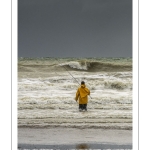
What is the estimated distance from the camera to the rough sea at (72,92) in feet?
25.0

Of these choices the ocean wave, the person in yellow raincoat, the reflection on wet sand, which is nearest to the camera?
the reflection on wet sand

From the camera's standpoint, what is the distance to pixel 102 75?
9133 mm

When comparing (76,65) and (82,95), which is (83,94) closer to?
(82,95)

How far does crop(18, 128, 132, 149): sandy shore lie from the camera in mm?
6375

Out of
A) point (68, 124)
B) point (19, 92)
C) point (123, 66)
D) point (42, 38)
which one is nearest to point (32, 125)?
point (68, 124)

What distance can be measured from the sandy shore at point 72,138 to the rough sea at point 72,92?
0.24 m

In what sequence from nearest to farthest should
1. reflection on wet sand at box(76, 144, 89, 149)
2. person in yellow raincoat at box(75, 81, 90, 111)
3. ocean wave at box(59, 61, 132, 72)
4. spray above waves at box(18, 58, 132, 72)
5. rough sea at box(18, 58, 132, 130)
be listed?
1. reflection on wet sand at box(76, 144, 89, 149)
2. rough sea at box(18, 58, 132, 130)
3. person in yellow raincoat at box(75, 81, 90, 111)
4. spray above waves at box(18, 58, 132, 72)
5. ocean wave at box(59, 61, 132, 72)

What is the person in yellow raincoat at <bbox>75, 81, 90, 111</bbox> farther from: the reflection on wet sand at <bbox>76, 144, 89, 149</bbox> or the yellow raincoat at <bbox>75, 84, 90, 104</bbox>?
the reflection on wet sand at <bbox>76, 144, 89, 149</bbox>

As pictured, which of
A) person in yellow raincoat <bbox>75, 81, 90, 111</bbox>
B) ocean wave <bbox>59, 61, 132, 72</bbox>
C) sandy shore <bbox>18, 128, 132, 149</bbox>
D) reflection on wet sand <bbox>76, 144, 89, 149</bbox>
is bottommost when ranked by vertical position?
reflection on wet sand <bbox>76, 144, 89, 149</bbox>

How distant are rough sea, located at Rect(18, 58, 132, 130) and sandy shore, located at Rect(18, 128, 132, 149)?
0.78 feet

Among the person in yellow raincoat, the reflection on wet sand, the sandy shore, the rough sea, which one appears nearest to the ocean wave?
the rough sea

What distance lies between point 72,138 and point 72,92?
192 cm
